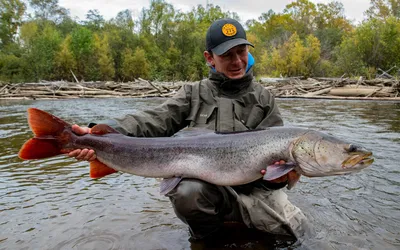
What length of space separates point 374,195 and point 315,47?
3712cm

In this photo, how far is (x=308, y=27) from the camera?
197ft

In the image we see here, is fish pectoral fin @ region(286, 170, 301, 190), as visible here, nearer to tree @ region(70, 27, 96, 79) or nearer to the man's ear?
the man's ear

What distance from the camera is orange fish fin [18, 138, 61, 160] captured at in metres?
2.50

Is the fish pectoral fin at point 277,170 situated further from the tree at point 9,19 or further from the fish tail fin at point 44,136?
the tree at point 9,19

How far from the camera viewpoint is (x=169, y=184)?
8.44ft

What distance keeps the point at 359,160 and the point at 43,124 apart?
7.25 ft

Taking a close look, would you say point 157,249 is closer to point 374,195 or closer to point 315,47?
point 374,195

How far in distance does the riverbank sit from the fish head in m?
16.3

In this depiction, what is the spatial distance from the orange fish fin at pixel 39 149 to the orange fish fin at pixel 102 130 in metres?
0.28

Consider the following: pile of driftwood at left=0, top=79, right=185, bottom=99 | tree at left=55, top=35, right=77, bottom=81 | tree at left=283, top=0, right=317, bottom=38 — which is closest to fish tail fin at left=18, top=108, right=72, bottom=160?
pile of driftwood at left=0, top=79, right=185, bottom=99

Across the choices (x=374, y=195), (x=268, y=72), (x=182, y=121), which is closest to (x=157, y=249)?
(x=182, y=121)

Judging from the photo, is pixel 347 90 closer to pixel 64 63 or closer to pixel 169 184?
pixel 169 184

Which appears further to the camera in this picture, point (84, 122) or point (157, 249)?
point (84, 122)

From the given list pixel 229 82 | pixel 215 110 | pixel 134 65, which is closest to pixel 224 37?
pixel 229 82
